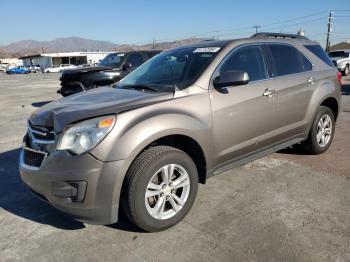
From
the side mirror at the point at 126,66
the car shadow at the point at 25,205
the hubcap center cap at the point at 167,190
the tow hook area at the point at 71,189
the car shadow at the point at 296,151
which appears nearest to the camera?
the tow hook area at the point at 71,189

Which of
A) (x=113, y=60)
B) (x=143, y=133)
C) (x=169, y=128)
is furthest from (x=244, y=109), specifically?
(x=113, y=60)

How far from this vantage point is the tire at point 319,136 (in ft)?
17.3

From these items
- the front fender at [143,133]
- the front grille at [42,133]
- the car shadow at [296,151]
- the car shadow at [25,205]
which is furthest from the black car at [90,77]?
the front fender at [143,133]

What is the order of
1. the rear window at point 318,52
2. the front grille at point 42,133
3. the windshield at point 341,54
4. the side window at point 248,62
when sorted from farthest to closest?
the windshield at point 341,54
the rear window at point 318,52
the side window at point 248,62
the front grille at point 42,133

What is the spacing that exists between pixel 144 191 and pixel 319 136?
3370 mm

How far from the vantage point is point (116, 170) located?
9.93 feet

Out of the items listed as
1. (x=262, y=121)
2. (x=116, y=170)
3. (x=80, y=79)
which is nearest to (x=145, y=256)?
(x=116, y=170)

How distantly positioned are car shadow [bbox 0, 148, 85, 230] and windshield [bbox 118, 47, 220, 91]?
166 centimetres

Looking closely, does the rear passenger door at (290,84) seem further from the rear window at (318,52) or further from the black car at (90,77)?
the black car at (90,77)

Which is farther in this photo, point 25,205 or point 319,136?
point 319,136

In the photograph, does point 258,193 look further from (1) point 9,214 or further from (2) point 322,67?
(1) point 9,214

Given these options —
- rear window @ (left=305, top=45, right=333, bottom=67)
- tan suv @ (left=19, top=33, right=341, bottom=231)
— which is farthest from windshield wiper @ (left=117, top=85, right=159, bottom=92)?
rear window @ (left=305, top=45, right=333, bottom=67)

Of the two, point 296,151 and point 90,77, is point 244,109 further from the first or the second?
point 90,77

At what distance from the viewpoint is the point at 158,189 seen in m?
3.37
